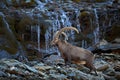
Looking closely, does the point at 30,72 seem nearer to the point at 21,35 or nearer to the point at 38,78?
the point at 38,78

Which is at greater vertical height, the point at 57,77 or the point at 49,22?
the point at 57,77

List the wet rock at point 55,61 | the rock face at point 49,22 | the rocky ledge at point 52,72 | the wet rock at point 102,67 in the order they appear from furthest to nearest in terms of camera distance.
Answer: the rock face at point 49,22 < the wet rock at point 55,61 < the wet rock at point 102,67 < the rocky ledge at point 52,72

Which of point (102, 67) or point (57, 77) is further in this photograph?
point (102, 67)

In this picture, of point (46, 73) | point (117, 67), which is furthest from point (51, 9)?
point (46, 73)

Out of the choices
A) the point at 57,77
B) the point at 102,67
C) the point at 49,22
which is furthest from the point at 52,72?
the point at 49,22

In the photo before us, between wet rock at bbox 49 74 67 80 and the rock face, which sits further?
the rock face

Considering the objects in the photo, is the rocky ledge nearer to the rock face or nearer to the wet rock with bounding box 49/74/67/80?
the wet rock with bounding box 49/74/67/80

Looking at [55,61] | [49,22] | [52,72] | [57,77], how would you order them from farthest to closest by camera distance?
[49,22], [55,61], [52,72], [57,77]

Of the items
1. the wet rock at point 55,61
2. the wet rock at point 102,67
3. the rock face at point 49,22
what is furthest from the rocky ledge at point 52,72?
the rock face at point 49,22

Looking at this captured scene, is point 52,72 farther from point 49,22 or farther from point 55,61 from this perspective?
point 49,22

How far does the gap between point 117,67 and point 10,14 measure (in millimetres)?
9078

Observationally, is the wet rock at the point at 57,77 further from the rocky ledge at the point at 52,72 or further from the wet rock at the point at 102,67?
the wet rock at the point at 102,67

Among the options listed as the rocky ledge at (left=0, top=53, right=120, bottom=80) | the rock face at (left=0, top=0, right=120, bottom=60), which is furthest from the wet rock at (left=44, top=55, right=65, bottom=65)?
the rock face at (left=0, top=0, right=120, bottom=60)

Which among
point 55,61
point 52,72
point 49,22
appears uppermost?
point 52,72
